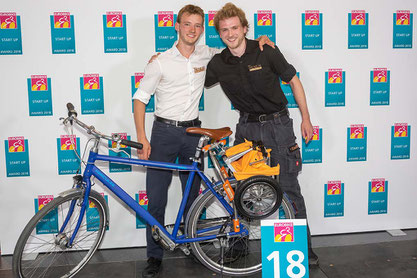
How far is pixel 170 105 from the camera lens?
8.87 feet

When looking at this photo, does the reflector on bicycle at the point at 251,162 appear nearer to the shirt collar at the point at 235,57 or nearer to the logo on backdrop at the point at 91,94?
the shirt collar at the point at 235,57

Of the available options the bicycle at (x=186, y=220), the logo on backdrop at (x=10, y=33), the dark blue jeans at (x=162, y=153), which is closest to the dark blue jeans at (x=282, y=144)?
the bicycle at (x=186, y=220)

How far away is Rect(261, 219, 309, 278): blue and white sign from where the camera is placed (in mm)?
2199

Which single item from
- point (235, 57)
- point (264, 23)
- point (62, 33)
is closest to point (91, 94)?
point (62, 33)

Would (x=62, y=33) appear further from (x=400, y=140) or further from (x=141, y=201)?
(x=400, y=140)

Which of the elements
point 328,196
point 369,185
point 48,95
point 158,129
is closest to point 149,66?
point 158,129

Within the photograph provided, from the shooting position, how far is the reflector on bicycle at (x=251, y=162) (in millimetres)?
2438

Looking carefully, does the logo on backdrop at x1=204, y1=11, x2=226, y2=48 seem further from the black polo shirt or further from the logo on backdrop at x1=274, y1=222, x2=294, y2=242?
the logo on backdrop at x1=274, y1=222, x2=294, y2=242

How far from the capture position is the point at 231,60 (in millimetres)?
2713

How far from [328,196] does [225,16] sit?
5.35ft

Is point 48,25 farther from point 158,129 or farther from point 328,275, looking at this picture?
point 328,275

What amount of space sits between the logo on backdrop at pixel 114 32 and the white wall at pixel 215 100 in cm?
4

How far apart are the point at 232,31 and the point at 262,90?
418mm

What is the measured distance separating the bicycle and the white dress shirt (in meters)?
0.30
